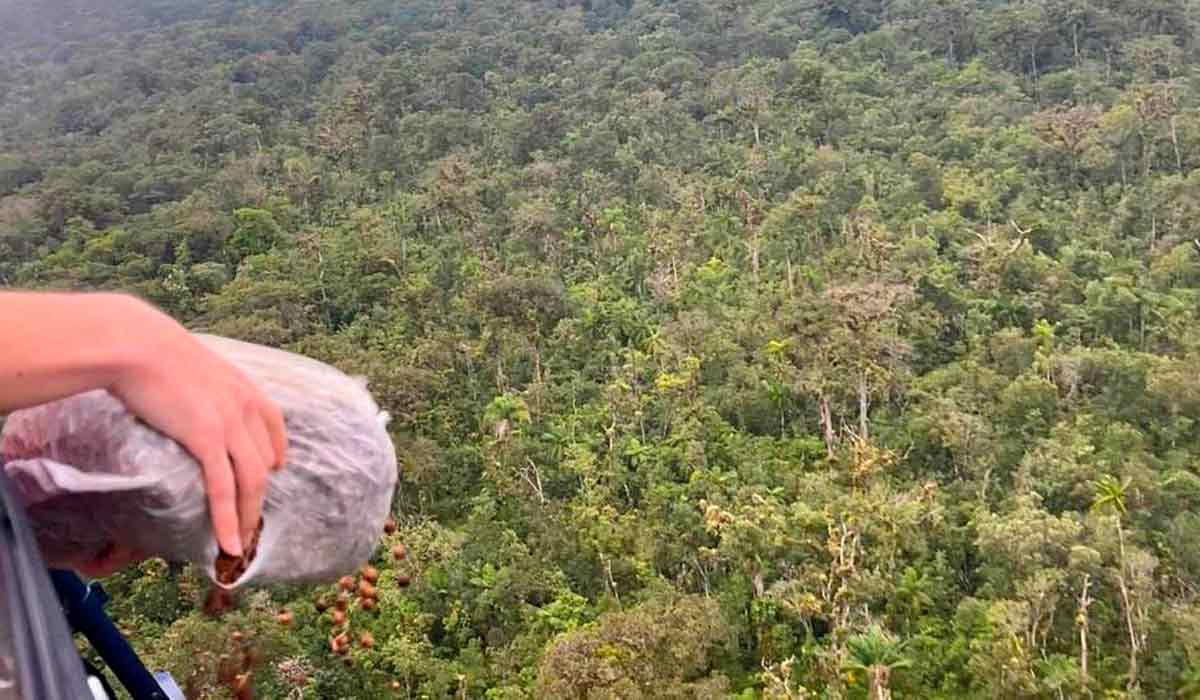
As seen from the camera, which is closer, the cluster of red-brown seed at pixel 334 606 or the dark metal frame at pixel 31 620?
the dark metal frame at pixel 31 620

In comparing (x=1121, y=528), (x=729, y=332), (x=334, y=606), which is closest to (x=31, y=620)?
(x=334, y=606)

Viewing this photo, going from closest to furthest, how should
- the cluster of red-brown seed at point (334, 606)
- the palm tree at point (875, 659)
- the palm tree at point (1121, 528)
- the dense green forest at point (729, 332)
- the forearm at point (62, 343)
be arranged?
the forearm at point (62, 343)
the cluster of red-brown seed at point (334, 606)
the palm tree at point (875, 659)
the palm tree at point (1121, 528)
the dense green forest at point (729, 332)

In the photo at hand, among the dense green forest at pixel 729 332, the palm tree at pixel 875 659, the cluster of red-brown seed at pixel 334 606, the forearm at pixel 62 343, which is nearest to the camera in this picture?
the forearm at pixel 62 343

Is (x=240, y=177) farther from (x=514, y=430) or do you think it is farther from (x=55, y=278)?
(x=514, y=430)

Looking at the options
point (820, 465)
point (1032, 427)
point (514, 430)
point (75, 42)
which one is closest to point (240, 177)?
point (514, 430)

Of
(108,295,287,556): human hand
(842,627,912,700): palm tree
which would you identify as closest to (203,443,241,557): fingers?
(108,295,287,556): human hand

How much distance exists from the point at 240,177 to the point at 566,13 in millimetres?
15855

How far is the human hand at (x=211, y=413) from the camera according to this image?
1.57 feet

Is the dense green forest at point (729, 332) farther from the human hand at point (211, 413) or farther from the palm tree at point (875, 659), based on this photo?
the human hand at point (211, 413)

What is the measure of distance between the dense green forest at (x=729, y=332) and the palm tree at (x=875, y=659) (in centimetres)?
5

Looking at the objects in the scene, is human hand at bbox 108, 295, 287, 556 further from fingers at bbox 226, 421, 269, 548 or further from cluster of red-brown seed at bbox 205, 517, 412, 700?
cluster of red-brown seed at bbox 205, 517, 412, 700

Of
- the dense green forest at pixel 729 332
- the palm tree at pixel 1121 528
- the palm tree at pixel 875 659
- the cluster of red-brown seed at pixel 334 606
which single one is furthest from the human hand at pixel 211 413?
the palm tree at pixel 1121 528

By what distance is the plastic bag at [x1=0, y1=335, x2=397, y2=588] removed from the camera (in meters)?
0.50

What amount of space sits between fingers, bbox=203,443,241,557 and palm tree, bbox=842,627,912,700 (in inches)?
312
